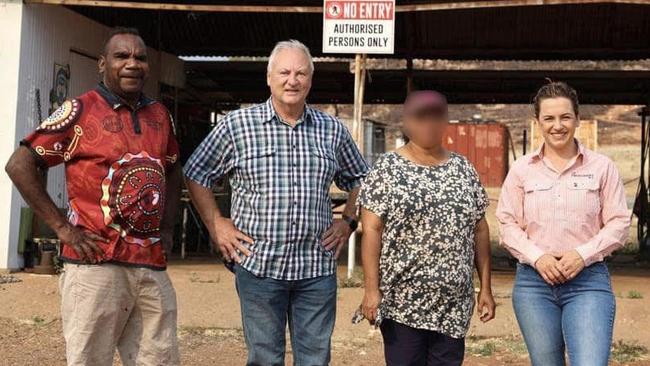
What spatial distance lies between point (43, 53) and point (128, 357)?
278 inches

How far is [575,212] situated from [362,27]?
521cm

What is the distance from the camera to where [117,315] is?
3777 mm

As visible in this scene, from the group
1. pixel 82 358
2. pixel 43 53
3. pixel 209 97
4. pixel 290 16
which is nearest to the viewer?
pixel 82 358

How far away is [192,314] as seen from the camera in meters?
8.06

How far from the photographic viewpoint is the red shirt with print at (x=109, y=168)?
3.66 metres

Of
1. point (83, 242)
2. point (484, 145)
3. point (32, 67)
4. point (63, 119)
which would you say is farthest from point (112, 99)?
point (484, 145)

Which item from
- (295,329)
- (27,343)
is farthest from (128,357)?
(27,343)

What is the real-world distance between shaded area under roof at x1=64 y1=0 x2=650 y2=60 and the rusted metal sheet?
1902 centimetres

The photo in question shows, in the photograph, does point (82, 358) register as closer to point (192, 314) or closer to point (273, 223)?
point (273, 223)

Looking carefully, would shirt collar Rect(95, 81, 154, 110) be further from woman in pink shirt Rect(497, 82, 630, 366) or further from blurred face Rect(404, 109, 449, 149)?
woman in pink shirt Rect(497, 82, 630, 366)

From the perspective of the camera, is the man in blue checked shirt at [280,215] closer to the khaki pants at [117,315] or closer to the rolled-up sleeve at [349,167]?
the rolled-up sleeve at [349,167]

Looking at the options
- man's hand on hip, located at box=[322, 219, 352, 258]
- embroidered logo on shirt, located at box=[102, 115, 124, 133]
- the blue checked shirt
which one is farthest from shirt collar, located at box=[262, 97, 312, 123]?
embroidered logo on shirt, located at box=[102, 115, 124, 133]

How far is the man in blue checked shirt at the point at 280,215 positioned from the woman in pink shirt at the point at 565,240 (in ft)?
2.76

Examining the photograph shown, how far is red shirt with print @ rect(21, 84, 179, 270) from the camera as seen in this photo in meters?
3.66
